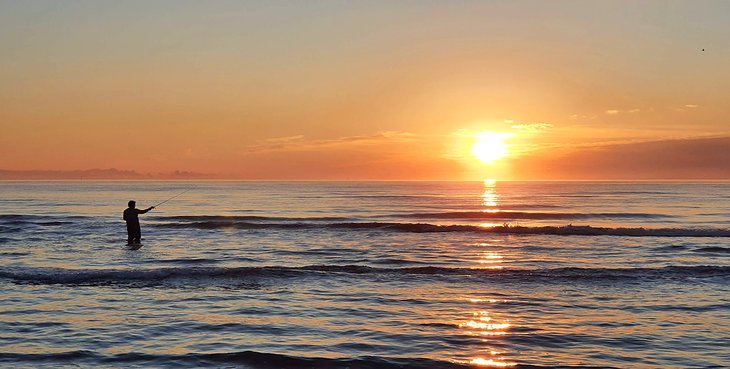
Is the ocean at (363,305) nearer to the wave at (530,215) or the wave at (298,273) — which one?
the wave at (298,273)

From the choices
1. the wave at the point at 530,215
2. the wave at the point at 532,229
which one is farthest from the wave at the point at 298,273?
the wave at the point at 530,215

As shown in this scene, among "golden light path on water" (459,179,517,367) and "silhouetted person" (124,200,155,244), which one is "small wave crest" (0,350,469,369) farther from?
"silhouetted person" (124,200,155,244)

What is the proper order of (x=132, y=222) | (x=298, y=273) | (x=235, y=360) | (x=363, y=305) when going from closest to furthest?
(x=235, y=360), (x=363, y=305), (x=298, y=273), (x=132, y=222)

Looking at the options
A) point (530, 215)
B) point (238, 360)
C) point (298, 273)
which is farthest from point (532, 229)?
point (238, 360)

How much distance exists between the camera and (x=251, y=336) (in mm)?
13430

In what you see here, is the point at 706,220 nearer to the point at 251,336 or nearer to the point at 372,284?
the point at 372,284

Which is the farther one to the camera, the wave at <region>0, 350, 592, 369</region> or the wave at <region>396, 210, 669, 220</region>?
the wave at <region>396, 210, 669, 220</region>

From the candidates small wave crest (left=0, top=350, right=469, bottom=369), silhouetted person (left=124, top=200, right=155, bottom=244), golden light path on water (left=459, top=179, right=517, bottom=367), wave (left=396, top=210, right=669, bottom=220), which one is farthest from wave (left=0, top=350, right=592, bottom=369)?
wave (left=396, top=210, right=669, bottom=220)

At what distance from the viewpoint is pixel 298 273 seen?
72.9 ft

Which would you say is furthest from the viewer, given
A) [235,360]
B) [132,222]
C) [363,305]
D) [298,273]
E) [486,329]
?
[132,222]

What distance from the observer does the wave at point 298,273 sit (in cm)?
2075

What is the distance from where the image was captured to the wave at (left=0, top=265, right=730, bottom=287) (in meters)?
20.8

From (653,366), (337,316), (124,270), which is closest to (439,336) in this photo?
(337,316)

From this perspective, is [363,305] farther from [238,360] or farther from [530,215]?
[530,215]
